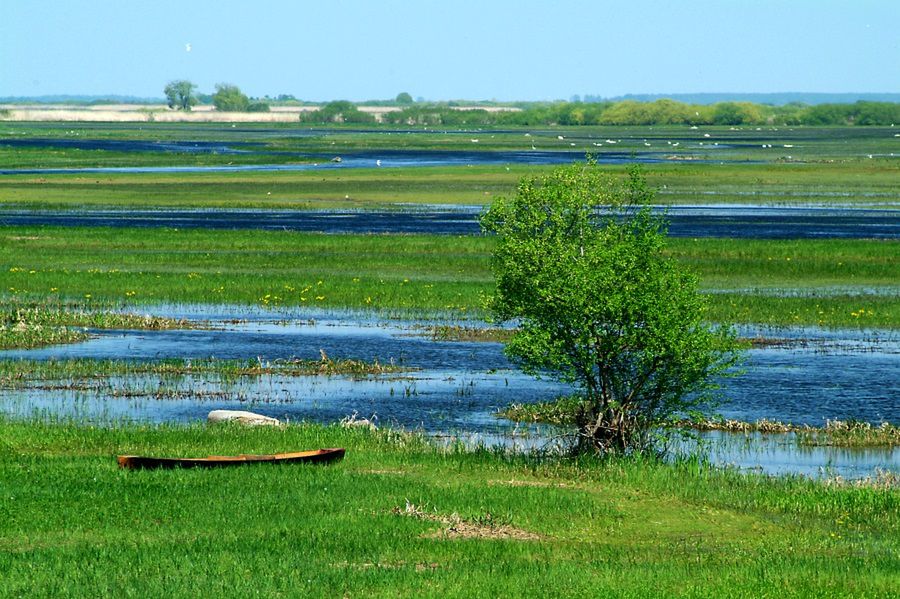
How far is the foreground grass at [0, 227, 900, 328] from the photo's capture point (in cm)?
5116

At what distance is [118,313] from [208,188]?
59.1 metres

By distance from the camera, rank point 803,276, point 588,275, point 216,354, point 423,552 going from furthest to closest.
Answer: point 803,276 < point 216,354 < point 588,275 < point 423,552

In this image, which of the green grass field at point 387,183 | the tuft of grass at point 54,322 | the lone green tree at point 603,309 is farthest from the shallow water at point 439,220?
the lone green tree at point 603,309

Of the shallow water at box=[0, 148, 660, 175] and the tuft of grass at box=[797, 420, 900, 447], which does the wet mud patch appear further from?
the shallow water at box=[0, 148, 660, 175]

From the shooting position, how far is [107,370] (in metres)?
38.5

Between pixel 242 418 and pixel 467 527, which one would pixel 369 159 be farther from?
pixel 467 527

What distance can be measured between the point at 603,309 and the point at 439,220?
54.1m

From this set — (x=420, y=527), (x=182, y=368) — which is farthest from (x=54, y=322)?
(x=420, y=527)

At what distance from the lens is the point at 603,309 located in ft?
91.0

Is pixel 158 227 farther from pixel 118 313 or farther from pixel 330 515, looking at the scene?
pixel 330 515

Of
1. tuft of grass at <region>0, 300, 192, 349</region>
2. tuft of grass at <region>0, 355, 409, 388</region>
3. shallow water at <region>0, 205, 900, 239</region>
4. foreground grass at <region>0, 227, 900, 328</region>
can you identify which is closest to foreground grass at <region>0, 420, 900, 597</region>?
tuft of grass at <region>0, 355, 409, 388</region>

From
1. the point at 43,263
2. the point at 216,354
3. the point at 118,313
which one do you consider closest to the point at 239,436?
the point at 216,354

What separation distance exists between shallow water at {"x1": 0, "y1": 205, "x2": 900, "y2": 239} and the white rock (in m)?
42.1

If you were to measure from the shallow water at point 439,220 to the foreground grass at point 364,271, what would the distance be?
472 centimetres
